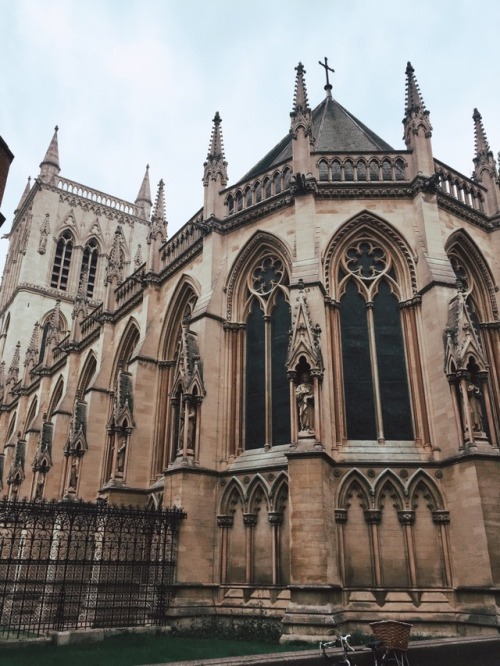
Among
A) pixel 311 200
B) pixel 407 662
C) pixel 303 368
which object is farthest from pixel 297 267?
pixel 407 662

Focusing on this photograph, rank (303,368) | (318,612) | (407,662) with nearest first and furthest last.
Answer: (407,662) → (318,612) → (303,368)

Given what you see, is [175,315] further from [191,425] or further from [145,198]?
[145,198]

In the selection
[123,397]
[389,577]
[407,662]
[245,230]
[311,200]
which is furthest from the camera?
[123,397]

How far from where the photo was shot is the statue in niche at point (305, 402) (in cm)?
1302

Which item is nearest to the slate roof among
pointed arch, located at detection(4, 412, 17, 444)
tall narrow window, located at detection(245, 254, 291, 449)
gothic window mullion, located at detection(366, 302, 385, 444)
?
tall narrow window, located at detection(245, 254, 291, 449)

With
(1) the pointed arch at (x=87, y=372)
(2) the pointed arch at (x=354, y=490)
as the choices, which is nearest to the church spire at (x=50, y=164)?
(1) the pointed arch at (x=87, y=372)

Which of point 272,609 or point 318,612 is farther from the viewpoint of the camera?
point 272,609

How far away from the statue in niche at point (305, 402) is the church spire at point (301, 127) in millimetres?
6388

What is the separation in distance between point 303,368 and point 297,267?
316 cm

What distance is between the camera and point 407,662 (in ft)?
24.2

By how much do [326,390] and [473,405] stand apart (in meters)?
3.42

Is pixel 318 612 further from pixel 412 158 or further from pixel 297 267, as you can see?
pixel 412 158

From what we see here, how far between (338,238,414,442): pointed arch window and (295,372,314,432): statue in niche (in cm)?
178

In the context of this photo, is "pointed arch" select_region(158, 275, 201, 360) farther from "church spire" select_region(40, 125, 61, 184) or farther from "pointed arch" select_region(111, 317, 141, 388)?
"church spire" select_region(40, 125, 61, 184)
